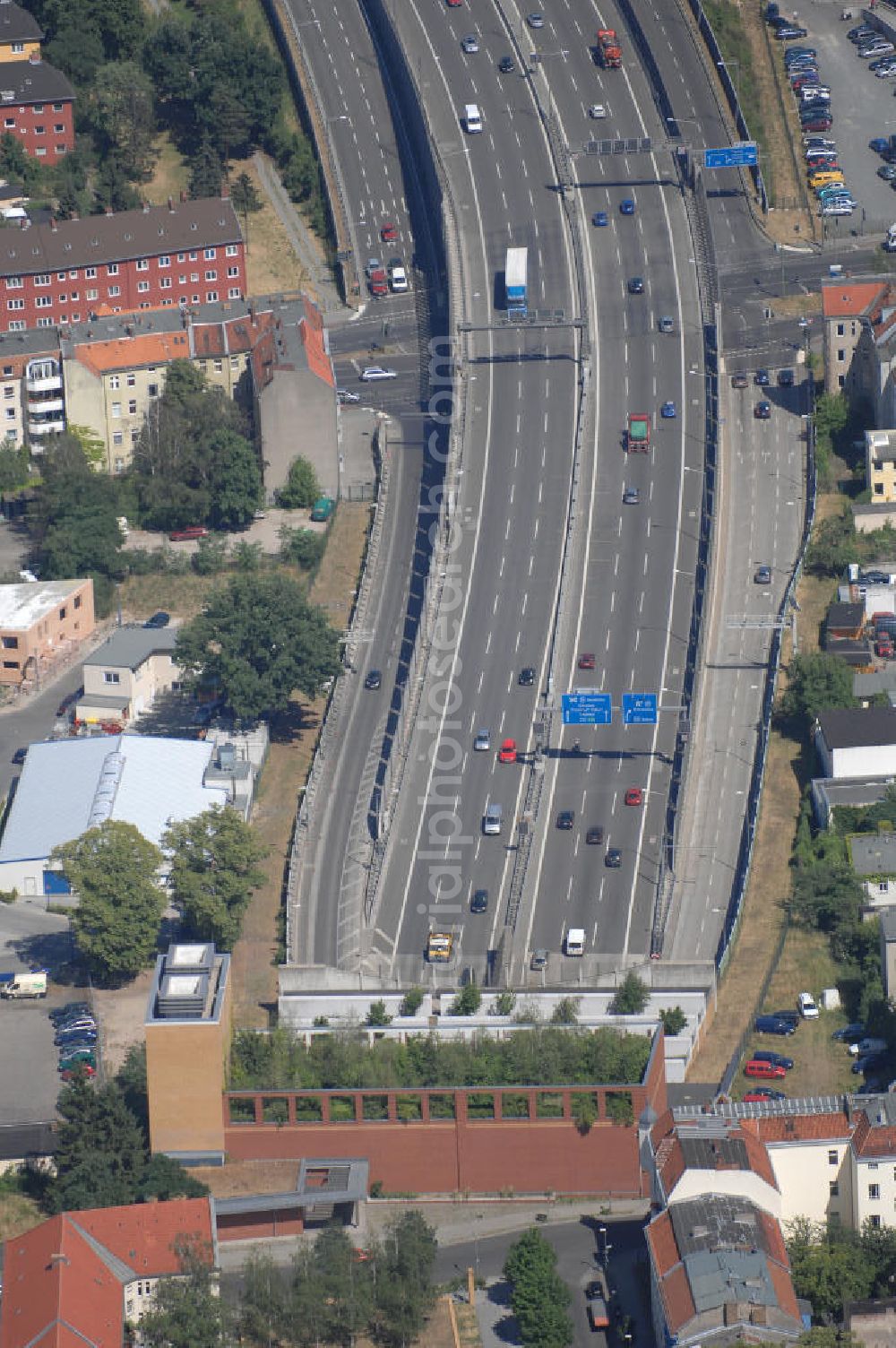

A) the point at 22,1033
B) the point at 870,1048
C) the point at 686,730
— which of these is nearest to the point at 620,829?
the point at 686,730

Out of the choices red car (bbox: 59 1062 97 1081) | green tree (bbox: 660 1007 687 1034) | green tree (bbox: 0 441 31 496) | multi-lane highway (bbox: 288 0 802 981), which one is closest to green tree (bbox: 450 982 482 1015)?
multi-lane highway (bbox: 288 0 802 981)

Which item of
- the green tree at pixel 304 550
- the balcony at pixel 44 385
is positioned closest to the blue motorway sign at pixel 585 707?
the green tree at pixel 304 550

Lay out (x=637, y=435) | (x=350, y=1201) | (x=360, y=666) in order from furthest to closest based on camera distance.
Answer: (x=637, y=435) → (x=360, y=666) → (x=350, y=1201)

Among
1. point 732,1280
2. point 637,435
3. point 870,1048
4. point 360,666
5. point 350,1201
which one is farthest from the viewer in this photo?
point 637,435

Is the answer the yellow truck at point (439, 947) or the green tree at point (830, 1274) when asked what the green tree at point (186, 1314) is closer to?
the green tree at point (830, 1274)

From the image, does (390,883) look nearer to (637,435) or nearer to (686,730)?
(686,730)

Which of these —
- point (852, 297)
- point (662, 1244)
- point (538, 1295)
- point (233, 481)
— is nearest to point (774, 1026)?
point (662, 1244)

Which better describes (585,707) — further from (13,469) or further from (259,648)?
(13,469)
